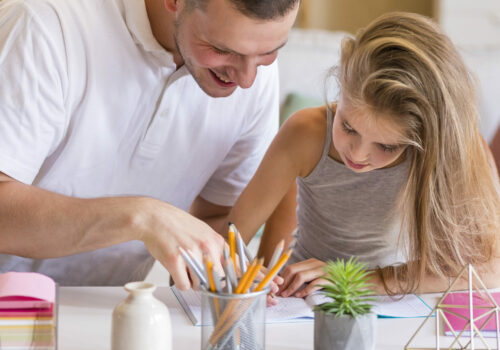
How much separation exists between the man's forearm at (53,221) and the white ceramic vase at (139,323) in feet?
0.88

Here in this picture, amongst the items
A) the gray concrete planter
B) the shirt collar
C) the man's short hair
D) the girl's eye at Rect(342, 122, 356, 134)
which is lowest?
the gray concrete planter

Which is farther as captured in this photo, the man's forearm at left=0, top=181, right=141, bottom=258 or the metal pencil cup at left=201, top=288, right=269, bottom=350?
the man's forearm at left=0, top=181, right=141, bottom=258

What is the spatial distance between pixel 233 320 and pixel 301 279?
0.42m

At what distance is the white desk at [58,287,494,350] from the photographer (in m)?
1.00

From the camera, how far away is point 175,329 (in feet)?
3.45

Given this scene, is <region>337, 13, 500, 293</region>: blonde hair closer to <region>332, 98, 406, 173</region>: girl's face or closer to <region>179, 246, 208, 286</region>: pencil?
<region>332, 98, 406, 173</region>: girl's face

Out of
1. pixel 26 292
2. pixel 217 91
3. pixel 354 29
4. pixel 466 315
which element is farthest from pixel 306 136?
pixel 354 29

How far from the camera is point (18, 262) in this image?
143cm

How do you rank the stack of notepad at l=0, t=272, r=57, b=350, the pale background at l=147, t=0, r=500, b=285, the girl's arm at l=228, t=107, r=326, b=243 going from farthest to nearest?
the pale background at l=147, t=0, r=500, b=285
the girl's arm at l=228, t=107, r=326, b=243
the stack of notepad at l=0, t=272, r=57, b=350

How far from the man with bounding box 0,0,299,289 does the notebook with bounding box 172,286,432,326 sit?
0.13 meters

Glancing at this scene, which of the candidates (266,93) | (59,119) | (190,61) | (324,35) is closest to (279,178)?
(266,93)

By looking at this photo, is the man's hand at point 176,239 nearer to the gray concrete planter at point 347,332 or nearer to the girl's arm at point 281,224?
the gray concrete planter at point 347,332

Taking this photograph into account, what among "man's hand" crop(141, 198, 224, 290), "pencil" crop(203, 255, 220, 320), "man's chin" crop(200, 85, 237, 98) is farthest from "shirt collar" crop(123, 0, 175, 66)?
"pencil" crop(203, 255, 220, 320)

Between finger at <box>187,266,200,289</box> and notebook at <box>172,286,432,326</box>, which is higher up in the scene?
finger at <box>187,266,200,289</box>
